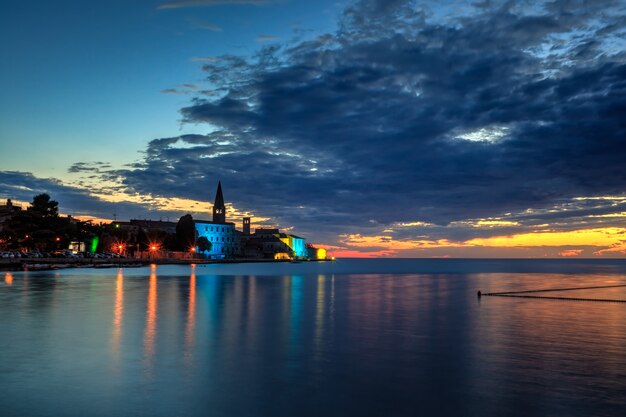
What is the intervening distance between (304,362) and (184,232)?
155620 mm

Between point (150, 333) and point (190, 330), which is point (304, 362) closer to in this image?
point (190, 330)

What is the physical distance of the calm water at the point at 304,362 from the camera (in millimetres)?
15828

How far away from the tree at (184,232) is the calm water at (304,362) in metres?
128

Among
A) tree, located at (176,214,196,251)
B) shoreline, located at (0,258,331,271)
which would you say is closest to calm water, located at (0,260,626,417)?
shoreline, located at (0,258,331,271)

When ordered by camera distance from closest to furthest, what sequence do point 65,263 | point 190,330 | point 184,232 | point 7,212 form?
1. point 190,330
2. point 65,263
3. point 7,212
4. point 184,232

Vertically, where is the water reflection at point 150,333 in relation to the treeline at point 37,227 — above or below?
below

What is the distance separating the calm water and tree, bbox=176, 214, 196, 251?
421 ft

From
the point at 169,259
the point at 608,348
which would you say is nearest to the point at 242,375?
the point at 608,348

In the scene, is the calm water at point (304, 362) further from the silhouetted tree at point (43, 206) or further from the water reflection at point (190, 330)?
the silhouetted tree at point (43, 206)

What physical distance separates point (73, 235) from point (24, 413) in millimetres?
133236

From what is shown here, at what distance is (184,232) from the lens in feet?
563

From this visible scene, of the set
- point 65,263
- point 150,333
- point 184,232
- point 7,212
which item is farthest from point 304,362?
point 7,212

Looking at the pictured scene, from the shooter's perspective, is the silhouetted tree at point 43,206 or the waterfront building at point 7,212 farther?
the waterfront building at point 7,212

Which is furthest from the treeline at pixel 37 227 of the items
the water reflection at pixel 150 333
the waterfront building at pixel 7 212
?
the water reflection at pixel 150 333
